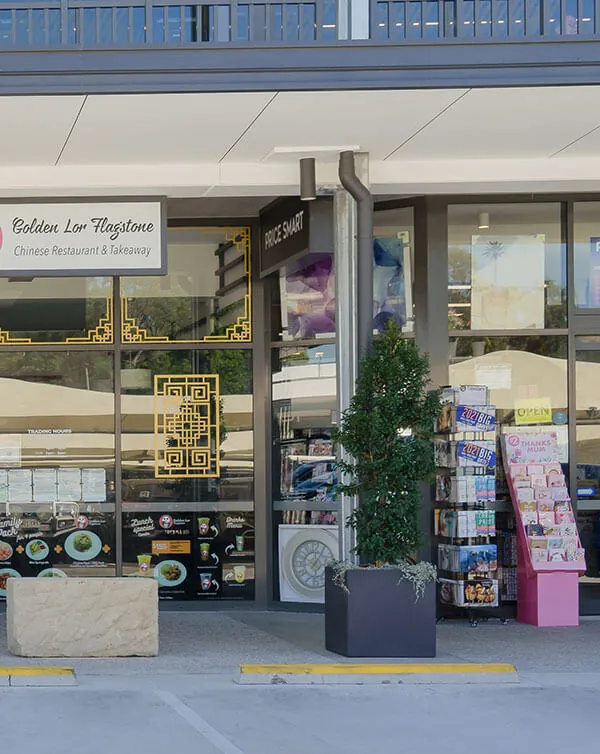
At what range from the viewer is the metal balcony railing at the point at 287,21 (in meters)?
8.79

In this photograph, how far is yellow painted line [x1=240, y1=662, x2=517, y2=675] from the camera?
8820 millimetres

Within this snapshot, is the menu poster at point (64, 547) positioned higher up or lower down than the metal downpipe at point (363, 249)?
lower down

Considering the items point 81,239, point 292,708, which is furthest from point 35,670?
point 81,239

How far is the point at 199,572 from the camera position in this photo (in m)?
12.3

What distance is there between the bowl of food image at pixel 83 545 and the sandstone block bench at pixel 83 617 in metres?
2.89

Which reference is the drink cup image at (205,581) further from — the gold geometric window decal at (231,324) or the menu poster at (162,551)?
the gold geometric window decal at (231,324)

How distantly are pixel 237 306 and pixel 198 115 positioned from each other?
3.57m

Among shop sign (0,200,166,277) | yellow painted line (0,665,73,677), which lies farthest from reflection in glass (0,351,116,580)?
yellow painted line (0,665,73,677)

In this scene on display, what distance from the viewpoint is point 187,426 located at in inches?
488

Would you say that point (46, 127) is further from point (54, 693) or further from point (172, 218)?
point (54, 693)

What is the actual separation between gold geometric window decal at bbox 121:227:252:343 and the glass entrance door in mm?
3333

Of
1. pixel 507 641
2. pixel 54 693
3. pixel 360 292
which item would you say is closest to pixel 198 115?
pixel 360 292

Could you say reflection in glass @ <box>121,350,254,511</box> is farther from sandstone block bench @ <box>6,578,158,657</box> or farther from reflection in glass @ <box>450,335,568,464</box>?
sandstone block bench @ <box>6,578,158,657</box>

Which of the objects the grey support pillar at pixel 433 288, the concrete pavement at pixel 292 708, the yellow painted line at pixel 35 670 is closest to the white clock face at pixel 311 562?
the concrete pavement at pixel 292 708
